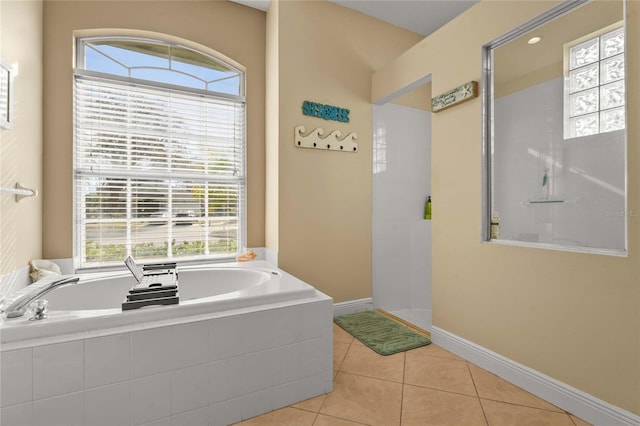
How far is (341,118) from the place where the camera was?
2873 millimetres

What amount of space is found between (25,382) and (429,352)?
7.15 ft

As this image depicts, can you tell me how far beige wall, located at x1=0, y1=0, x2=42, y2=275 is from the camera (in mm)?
1792

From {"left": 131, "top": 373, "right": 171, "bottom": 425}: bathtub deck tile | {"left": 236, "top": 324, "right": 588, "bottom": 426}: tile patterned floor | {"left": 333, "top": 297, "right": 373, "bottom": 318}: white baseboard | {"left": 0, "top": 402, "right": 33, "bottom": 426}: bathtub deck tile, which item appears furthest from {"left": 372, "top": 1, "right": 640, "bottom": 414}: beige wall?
{"left": 0, "top": 402, "right": 33, "bottom": 426}: bathtub deck tile

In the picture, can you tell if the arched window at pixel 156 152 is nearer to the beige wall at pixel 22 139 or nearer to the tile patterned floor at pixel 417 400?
the beige wall at pixel 22 139

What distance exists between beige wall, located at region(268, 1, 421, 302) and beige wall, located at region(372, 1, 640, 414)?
1.73ft

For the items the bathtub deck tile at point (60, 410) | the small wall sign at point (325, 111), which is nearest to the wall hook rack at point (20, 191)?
the bathtub deck tile at point (60, 410)

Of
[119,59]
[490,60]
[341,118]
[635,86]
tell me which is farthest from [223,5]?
[635,86]

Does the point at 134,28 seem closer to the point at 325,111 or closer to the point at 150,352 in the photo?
the point at 325,111

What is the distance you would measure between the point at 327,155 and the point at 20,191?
2.12m

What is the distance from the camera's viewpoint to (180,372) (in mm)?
1387

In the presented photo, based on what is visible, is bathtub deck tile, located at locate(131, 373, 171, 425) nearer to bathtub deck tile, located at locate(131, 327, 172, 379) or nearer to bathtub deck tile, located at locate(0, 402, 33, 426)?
bathtub deck tile, located at locate(131, 327, 172, 379)

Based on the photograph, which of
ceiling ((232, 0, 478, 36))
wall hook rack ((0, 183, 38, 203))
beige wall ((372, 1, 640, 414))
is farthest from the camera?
ceiling ((232, 0, 478, 36))

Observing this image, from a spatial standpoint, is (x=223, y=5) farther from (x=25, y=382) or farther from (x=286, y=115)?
(x=25, y=382)

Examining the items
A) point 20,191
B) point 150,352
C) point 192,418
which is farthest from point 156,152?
point 192,418
